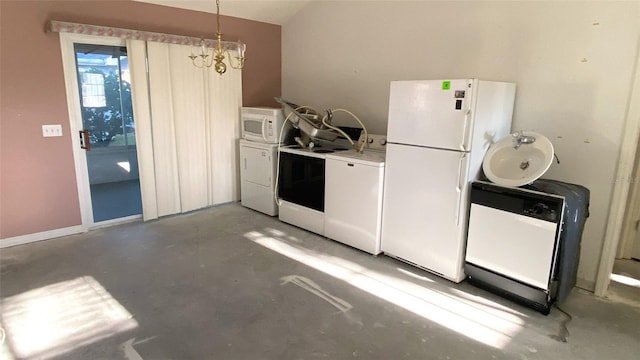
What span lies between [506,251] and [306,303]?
1.55 meters

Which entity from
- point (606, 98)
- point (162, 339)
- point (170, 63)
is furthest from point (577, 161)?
point (170, 63)

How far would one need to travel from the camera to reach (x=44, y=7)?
3480 millimetres

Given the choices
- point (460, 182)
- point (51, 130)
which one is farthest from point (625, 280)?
point (51, 130)

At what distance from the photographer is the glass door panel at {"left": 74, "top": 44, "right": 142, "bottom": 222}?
4492mm

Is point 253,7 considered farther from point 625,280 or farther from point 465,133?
point 625,280

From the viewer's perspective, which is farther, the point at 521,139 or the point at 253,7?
the point at 253,7

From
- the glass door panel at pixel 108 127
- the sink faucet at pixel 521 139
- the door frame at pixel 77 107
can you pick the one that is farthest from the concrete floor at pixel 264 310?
the glass door panel at pixel 108 127

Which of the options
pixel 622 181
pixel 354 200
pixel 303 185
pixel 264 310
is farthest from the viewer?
pixel 303 185

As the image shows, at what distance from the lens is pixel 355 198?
12.1 ft

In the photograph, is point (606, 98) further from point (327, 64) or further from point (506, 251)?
point (327, 64)

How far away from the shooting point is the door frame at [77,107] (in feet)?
12.0

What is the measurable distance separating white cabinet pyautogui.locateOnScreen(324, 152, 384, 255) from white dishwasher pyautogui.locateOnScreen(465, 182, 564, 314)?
0.87m

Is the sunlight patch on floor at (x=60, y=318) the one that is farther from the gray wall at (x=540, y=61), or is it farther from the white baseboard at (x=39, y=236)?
the gray wall at (x=540, y=61)

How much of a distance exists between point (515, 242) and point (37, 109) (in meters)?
4.41
